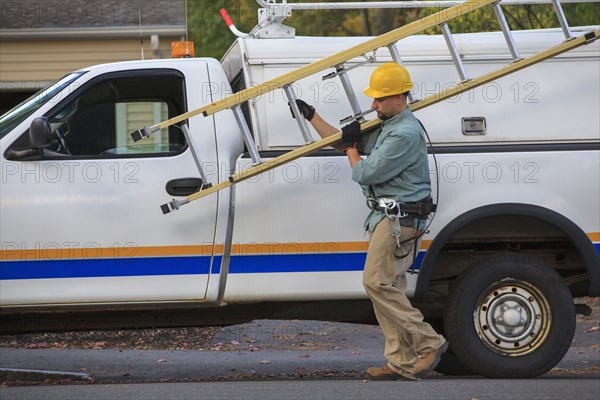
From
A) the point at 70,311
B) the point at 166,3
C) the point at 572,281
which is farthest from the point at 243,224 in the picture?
the point at 166,3

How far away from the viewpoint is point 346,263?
22.7 ft

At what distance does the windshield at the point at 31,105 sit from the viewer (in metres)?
6.89

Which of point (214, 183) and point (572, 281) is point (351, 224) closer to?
point (214, 183)

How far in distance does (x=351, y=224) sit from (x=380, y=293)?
678 millimetres

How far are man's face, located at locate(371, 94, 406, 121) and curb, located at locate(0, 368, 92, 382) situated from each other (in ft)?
9.91

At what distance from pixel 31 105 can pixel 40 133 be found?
0.52m

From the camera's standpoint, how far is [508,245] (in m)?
7.27

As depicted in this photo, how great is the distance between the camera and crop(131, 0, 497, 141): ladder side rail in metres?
6.45

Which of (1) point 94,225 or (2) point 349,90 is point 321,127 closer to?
(2) point 349,90

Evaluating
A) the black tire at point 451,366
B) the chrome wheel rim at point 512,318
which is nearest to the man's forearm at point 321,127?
the chrome wheel rim at point 512,318

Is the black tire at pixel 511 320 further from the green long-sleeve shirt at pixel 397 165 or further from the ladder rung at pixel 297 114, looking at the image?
the ladder rung at pixel 297 114

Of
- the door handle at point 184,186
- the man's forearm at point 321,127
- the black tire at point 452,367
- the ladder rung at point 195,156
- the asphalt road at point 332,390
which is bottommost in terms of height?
the black tire at point 452,367

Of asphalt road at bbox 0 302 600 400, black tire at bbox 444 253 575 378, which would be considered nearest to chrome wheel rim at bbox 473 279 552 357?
black tire at bbox 444 253 575 378

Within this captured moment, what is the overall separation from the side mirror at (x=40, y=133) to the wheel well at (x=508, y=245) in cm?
252
